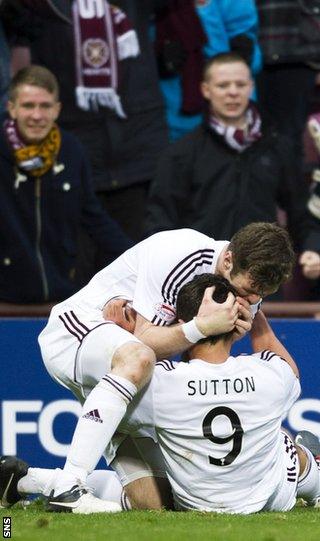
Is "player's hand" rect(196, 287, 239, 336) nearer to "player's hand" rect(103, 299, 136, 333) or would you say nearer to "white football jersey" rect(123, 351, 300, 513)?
"white football jersey" rect(123, 351, 300, 513)

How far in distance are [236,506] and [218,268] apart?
3.50ft

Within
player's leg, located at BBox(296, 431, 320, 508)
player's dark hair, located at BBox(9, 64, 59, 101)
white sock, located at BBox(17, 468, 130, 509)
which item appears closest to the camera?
white sock, located at BBox(17, 468, 130, 509)

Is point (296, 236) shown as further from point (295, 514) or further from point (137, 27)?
point (295, 514)

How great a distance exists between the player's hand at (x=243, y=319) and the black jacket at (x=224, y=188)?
8.20 feet

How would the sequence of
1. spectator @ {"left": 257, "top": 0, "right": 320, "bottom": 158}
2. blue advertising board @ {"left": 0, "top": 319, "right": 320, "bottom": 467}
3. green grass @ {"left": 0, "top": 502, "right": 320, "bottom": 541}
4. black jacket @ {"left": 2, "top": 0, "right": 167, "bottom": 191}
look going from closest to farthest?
green grass @ {"left": 0, "top": 502, "right": 320, "bottom": 541}
blue advertising board @ {"left": 0, "top": 319, "right": 320, "bottom": 467}
black jacket @ {"left": 2, "top": 0, "right": 167, "bottom": 191}
spectator @ {"left": 257, "top": 0, "right": 320, "bottom": 158}

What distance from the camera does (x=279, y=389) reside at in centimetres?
770

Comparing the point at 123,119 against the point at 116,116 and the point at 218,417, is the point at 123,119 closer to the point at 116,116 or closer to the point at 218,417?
the point at 116,116

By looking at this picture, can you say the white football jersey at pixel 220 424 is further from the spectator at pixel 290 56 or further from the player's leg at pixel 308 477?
the spectator at pixel 290 56

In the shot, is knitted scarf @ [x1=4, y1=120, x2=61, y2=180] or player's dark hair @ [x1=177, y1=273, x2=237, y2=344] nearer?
player's dark hair @ [x1=177, y1=273, x2=237, y2=344]

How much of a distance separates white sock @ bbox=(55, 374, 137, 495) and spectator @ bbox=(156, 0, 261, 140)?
3.75 m

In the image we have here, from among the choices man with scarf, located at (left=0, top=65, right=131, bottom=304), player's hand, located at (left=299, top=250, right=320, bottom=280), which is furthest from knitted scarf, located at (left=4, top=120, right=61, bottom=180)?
player's hand, located at (left=299, top=250, right=320, bottom=280)

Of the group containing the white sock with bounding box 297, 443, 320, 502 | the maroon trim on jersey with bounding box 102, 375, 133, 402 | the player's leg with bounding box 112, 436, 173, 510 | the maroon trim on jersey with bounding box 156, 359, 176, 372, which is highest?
the maroon trim on jersey with bounding box 102, 375, 133, 402

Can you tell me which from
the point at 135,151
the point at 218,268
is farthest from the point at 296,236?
the point at 218,268

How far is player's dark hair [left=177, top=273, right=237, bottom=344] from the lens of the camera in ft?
24.9
